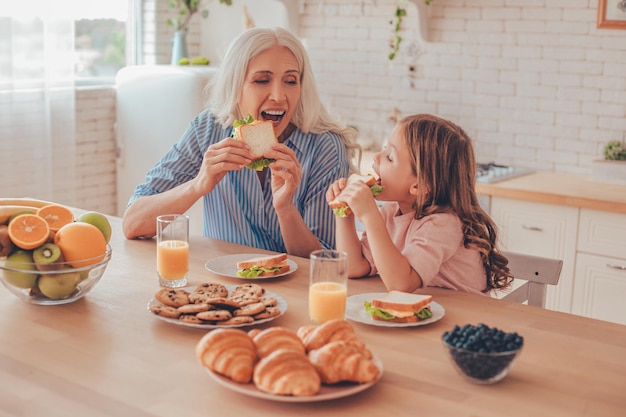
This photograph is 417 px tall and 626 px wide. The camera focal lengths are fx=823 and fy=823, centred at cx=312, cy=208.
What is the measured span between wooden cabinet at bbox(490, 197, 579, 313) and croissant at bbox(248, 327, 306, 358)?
2.36 m

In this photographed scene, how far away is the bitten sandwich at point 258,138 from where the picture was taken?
2414 mm

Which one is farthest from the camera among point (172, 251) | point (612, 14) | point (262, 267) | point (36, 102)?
point (36, 102)

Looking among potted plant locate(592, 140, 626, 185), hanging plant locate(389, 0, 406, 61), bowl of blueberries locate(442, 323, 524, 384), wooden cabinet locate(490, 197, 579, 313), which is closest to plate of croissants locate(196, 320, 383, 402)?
bowl of blueberries locate(442, 323, 524, 384)

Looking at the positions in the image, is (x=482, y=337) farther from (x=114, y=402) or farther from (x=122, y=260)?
(x=122, y=260)

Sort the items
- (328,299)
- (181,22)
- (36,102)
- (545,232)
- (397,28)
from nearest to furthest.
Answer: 1. (328,299)
2. (545,232)
3. (36,102)
4. (397,28)
5. (181,22)

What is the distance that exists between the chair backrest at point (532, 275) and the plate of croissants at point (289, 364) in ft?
3.33

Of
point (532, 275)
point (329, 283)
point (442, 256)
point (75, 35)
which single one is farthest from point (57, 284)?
point (75, 35)

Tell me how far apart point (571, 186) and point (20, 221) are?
8.94ft

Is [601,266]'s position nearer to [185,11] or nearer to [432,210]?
[432,210]

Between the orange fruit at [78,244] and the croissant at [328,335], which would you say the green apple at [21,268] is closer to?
the orange fruit at [78,244]

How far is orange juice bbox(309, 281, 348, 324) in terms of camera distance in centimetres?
173

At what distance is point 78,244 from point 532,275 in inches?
49.9

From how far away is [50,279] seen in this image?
1.90 meters

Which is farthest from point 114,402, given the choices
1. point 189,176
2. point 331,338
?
point 189,176
